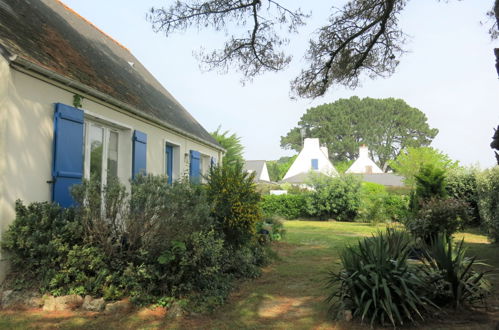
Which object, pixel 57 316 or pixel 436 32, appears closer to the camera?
pixel 57 316

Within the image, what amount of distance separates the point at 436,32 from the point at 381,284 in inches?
259

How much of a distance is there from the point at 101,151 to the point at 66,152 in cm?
148

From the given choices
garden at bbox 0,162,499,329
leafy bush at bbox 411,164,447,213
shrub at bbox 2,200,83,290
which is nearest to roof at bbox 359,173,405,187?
leafy bush at bbox 411,164,447,213

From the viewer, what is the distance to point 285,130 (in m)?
68.5

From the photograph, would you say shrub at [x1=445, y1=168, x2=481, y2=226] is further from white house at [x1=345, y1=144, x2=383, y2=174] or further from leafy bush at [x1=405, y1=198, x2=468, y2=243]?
white house at [x1=345, y1=144, x2=383, y2=174]

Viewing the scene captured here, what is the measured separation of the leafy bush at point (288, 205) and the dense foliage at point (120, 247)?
1702cm

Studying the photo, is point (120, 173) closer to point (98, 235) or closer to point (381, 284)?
point (98, 235)

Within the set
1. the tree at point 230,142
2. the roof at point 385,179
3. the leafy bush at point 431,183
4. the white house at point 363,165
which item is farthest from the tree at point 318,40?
the white house at point 363,165

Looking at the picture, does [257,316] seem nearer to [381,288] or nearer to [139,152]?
[381,288]

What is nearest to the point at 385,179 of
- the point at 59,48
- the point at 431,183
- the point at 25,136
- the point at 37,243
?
the point at 431,183

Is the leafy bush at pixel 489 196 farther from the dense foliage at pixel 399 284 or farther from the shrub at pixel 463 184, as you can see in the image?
the dense foliage at pixel 399 284

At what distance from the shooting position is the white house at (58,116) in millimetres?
5062

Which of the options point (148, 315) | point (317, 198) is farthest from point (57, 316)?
point (317, 198)

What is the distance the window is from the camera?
6.89m
